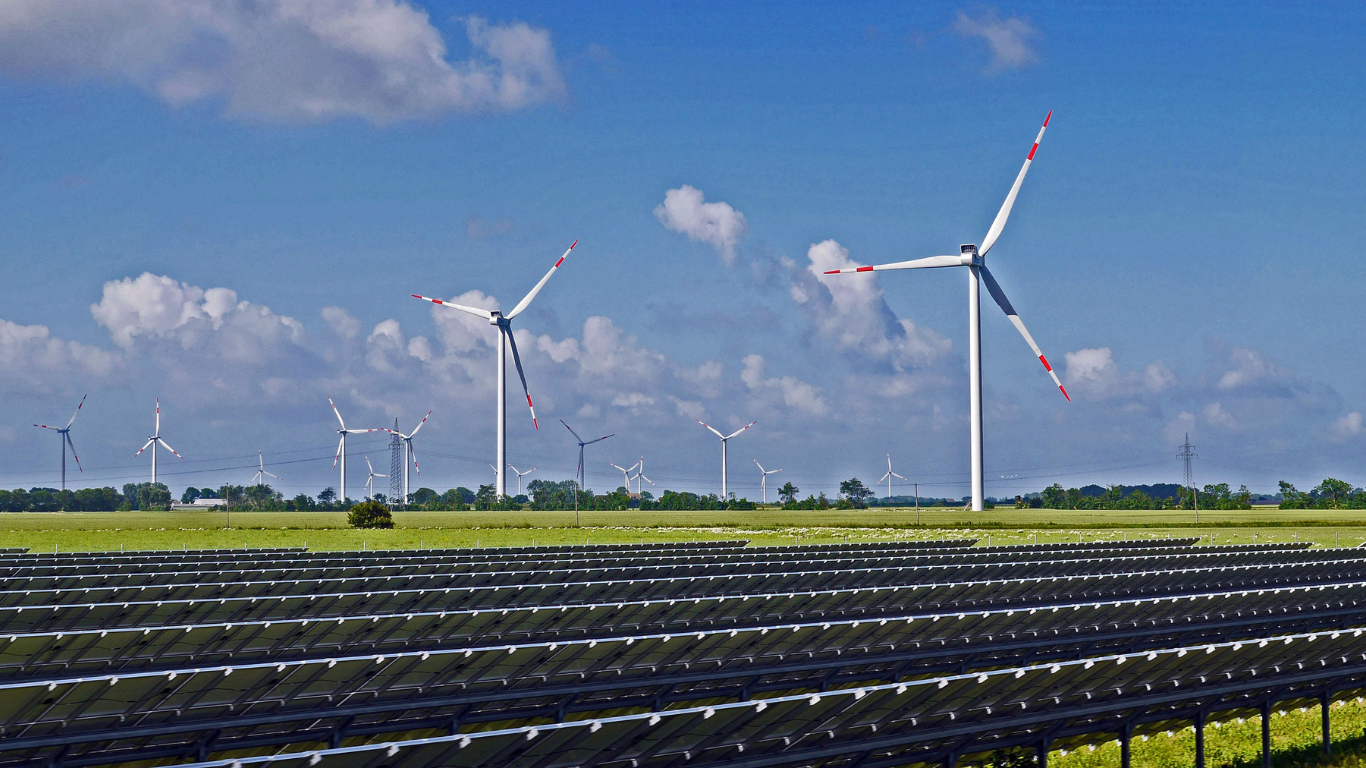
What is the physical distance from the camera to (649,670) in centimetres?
2044

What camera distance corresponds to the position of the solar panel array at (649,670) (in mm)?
14984

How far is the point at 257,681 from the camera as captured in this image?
1669 centimetres

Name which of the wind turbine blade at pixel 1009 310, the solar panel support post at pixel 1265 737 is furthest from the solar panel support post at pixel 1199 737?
the wind turbine blade at pixel 1009 310

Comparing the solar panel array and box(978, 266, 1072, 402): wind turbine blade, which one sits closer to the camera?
the solar panel array

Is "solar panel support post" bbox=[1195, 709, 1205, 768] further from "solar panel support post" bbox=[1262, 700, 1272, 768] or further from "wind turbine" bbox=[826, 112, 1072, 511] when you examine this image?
"wind turbine" bbox=[826, 112, 1072, 511]

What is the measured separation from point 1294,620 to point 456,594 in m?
20.0

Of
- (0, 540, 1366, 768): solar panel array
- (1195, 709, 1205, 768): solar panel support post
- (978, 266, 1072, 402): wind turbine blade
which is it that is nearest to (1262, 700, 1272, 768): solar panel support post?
(0, 540, 1366, 768): solar panel array

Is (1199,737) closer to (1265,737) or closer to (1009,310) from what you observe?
(1265,737)

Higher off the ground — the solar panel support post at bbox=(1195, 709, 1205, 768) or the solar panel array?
the solar panel array

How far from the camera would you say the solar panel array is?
14984 millimetres

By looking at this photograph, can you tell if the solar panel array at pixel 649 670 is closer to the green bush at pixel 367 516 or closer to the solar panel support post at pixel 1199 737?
the solar panel support post at pixel 1199 737

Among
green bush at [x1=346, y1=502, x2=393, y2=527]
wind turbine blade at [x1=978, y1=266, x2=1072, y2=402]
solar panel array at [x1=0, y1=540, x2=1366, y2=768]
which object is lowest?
green bush at [x1=346, y1=502, x2=393, y2=527]

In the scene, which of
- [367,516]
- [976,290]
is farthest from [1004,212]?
[367,516]

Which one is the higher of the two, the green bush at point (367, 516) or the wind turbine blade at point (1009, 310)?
the wind turbine blade at point (1009, 310)
